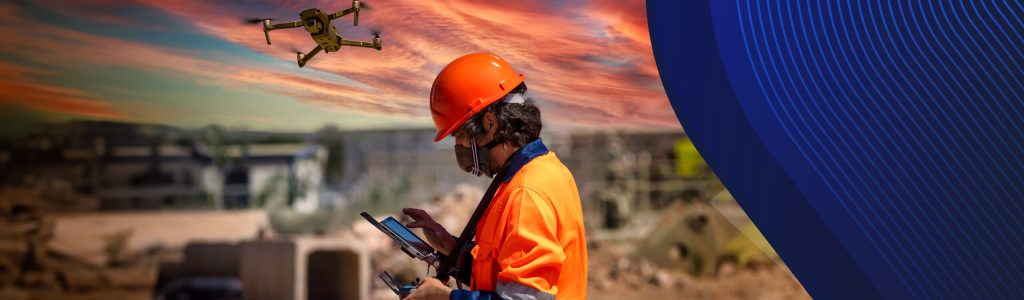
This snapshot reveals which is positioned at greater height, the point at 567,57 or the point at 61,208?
the point at 567,57

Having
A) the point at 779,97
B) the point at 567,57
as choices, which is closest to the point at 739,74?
the point at 779,97

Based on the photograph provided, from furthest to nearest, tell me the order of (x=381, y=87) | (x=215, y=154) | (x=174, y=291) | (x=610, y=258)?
1. (x=215, y=154)
2. (x=610, y=258)
3. (x=174, y=291)
4. (x=381, y=87)

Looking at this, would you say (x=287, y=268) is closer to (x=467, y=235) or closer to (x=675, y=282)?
(x=675, y=282)

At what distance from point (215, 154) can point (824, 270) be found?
53.7ft

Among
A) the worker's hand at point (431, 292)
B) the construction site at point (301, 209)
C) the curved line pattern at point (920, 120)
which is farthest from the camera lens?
the construction site at point (301, 209)

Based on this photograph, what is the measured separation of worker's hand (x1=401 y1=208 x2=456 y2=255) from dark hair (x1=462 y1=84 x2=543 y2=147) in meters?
0.44

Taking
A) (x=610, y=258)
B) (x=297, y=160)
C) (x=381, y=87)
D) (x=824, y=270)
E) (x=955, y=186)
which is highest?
(x=381, y=87)

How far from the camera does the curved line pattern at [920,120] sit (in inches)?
146

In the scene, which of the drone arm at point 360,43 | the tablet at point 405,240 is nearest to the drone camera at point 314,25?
the drone arm at point 360,43

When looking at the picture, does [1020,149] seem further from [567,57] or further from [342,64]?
[342,64]

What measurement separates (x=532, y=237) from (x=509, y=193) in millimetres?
198

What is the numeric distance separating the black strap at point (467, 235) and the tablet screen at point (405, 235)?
81 millimetres

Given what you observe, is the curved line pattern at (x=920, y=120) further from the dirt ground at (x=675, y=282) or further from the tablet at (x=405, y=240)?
the dirt ground at (x=675, y=282)

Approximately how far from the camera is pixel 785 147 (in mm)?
3600
